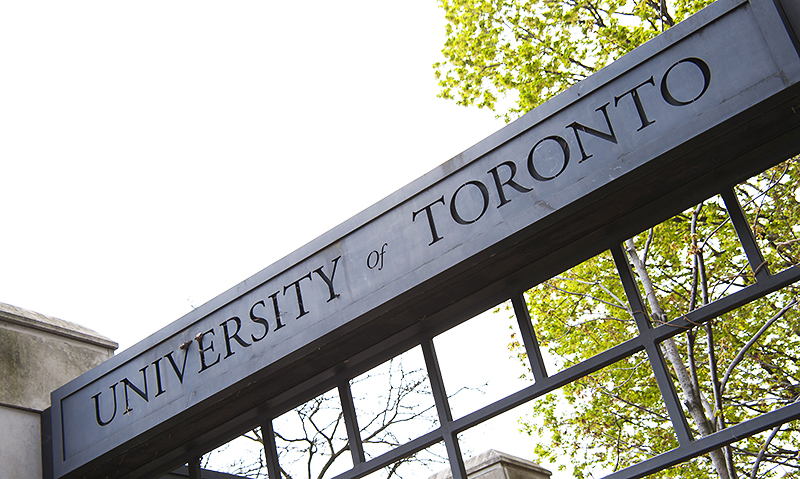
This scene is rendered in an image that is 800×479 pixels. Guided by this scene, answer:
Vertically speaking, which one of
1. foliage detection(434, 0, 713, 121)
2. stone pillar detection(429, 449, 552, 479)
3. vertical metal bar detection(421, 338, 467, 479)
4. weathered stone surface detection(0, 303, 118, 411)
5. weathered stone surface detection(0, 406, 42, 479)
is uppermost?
foliage detection(434, 0, 713, 121)

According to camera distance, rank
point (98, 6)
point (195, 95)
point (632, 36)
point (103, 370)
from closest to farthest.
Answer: point (103, 370) < point (632, 36) < point (98, 6) < point (195, 95)

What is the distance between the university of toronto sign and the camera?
11.7 ft

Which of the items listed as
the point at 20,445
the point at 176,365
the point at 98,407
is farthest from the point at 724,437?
the point at 20,445

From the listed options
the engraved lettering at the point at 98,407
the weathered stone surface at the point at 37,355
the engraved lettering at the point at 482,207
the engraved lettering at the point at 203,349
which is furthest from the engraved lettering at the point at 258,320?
the weathered stone surface at the point at 37,355

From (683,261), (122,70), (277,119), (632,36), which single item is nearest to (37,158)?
(122,70)

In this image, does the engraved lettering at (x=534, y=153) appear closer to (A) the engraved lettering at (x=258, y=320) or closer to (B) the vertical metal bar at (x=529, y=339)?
(B) the vertical metal bar at (x=529, y=339)

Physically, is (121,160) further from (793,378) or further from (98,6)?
(793,378)

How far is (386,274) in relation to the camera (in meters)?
4.37

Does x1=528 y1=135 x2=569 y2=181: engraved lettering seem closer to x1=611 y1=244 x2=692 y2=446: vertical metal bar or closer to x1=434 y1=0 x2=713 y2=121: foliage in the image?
x1=611 y1=244 x2=692 y2=446: vertical metal bar

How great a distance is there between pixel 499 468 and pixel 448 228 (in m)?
1.49

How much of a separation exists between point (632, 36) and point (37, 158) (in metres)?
23.2

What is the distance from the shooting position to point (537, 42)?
12.6 meters

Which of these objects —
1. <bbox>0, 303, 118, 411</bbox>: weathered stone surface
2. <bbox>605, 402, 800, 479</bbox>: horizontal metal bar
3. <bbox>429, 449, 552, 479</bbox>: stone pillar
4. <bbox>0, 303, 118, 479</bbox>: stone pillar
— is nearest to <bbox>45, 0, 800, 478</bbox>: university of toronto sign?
<bbox>0, 303, 118, 479</bbox>: stone pillar

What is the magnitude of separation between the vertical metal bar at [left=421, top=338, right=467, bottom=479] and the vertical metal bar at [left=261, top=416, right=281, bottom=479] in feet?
4.36
